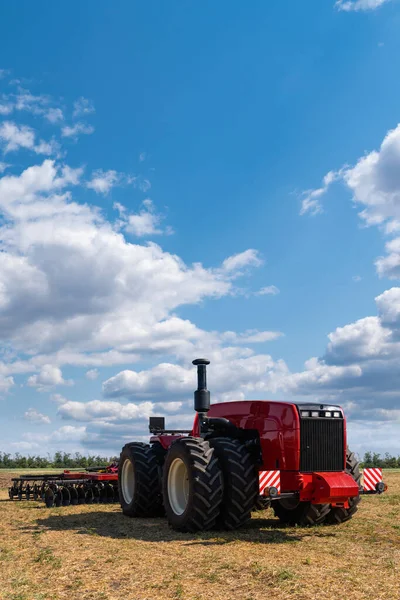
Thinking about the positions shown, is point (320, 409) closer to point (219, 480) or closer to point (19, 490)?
point (219, 480)

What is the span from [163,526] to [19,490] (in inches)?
326

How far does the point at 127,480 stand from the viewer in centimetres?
1480

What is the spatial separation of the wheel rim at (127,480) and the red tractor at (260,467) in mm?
2357

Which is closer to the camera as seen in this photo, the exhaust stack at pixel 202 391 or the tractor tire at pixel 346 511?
the tractor tire at pixel 346 511

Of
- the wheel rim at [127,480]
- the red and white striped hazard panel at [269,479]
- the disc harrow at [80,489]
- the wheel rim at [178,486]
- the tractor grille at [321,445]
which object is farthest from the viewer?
the disc harrow at [80,489]

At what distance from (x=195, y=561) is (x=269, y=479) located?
2383mm

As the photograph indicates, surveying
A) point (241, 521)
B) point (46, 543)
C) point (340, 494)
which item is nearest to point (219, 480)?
point (241, 521)

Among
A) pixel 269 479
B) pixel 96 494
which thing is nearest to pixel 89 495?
pixel 96 494

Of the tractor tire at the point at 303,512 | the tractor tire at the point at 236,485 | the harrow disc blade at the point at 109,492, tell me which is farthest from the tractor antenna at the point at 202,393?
the harrow disc blade at the point at 109,492

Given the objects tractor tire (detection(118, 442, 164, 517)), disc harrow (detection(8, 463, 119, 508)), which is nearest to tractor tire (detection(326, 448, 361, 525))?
tractor tire (detection(118, 442, 164, 517))

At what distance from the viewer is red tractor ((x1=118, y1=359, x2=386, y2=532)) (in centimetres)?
1091

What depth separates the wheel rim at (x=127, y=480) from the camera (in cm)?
1446

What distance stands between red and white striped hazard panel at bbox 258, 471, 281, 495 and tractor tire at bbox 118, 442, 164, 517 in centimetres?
365

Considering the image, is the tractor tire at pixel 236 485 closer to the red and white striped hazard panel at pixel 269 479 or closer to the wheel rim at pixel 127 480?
the red and white striped hazard panel at pixel 269 479
